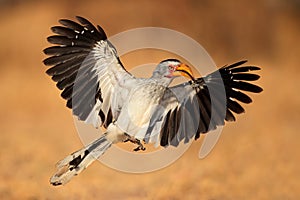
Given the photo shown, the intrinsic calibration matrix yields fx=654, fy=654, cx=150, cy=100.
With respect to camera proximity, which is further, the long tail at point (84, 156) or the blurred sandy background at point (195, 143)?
the blurred sandy background at point (195, 143)

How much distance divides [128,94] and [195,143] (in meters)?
0.64

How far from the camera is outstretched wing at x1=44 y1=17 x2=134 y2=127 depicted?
183 centimetres

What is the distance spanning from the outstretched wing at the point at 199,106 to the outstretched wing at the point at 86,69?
132 mm

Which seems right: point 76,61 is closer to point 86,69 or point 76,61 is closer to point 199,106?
point 86,69

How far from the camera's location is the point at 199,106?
1.86 metres

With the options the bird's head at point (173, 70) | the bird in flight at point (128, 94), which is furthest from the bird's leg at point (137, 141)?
the bird's head at point (173, 70)

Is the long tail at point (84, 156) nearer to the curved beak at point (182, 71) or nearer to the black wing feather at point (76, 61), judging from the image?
the black wing feather at point (76, 61)

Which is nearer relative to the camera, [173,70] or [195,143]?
[173,70]

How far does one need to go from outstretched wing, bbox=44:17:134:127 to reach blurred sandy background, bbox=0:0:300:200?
1.45 feet

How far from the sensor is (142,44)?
2512mm

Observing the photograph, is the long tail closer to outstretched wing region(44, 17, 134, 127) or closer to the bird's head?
outstretched wing region(44, 17, 134, 127)

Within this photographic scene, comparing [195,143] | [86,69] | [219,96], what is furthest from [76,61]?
[195,143]

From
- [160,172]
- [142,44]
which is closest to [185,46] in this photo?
[142,44]

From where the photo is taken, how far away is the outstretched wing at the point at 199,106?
182 centimetres
